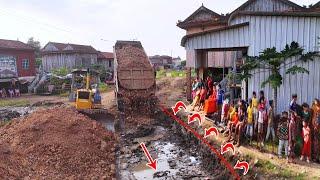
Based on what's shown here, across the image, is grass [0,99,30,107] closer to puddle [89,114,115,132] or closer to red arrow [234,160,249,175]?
puddle [89,114,115,132]

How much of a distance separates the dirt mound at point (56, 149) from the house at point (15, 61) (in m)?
17.2

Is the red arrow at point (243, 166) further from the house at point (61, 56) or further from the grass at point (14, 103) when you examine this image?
the house at point (61, 56)

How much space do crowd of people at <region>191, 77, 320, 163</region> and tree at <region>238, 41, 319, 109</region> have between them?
0.60m

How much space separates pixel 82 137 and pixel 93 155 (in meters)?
1.80

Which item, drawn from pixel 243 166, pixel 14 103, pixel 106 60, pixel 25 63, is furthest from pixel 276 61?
pixel 106 60

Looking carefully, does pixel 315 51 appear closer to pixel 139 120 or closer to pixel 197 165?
pixel 197 165

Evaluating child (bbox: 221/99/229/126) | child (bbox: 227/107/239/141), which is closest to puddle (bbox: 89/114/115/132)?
child (bbox: 221/99/229/126)

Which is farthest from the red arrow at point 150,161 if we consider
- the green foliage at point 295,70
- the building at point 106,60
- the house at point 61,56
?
the building at point 106,60

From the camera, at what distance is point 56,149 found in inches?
495

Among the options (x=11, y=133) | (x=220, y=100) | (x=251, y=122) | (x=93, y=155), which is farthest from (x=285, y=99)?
(x=11, y=133)

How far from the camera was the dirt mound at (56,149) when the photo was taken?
35.1 ft

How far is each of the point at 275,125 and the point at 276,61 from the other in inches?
86.1

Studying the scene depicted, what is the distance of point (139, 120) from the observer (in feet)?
59.8

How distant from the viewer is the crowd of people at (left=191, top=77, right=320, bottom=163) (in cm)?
980
